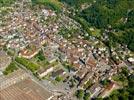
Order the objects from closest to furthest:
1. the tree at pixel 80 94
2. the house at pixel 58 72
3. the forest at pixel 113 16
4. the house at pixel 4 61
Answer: the tree at pixel 80 94
the house at pixel 4 61
the house at pixel 58 72
the forest at pixel 113 16

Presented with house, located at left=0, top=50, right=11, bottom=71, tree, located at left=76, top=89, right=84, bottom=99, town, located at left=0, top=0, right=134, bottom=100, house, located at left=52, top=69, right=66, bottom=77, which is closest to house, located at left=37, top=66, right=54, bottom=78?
town, located at left=0, top=0, right=134, bottom=100

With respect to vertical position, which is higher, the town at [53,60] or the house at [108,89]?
the town at [53,60]

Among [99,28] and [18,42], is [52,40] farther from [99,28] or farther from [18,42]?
[99,28]

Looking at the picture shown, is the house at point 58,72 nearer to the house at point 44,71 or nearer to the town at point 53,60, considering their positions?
the town at point 53,60

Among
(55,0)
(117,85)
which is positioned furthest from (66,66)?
(55,0)

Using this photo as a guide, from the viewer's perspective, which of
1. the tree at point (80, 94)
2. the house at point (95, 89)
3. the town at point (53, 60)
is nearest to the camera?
the tree at point (80, 94)

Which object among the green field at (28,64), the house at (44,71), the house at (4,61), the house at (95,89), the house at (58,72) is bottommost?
the house at (95,89)

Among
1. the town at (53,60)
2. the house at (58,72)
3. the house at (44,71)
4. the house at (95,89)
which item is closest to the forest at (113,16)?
the town at (53,60)

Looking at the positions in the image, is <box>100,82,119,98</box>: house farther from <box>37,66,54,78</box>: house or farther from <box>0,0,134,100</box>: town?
<box>37,66,54,78</box>: house
